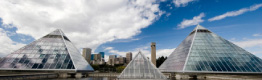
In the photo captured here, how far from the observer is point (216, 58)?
38344mm

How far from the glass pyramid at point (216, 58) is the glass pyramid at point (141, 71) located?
10300 mm

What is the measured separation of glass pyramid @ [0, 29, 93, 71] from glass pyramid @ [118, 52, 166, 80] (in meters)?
17.7

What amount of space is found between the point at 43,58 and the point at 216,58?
173 feet

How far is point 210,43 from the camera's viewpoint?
45.4 meters

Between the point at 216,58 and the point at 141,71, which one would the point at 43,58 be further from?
the point at 216,58

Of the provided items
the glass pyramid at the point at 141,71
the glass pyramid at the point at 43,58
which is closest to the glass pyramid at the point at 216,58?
the glass pyramid at the point at 141,71

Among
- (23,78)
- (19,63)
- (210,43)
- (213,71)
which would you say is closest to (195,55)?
(213,71)

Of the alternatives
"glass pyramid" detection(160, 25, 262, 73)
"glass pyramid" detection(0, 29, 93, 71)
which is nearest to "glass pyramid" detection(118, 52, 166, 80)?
"glass pyramid" detection(160, 25, 262, 73)

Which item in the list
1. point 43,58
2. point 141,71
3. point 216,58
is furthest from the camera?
point 43,58

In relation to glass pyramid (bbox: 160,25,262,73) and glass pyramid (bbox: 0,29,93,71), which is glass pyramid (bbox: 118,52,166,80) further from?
glass pyramid (bbox: 0,29,93,71)

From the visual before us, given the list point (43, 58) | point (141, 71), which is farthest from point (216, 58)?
point (43, 58)

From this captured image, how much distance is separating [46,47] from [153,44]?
56.9m

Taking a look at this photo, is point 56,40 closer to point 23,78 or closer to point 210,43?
point 23,78

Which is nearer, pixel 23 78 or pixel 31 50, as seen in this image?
pixel 23 78
